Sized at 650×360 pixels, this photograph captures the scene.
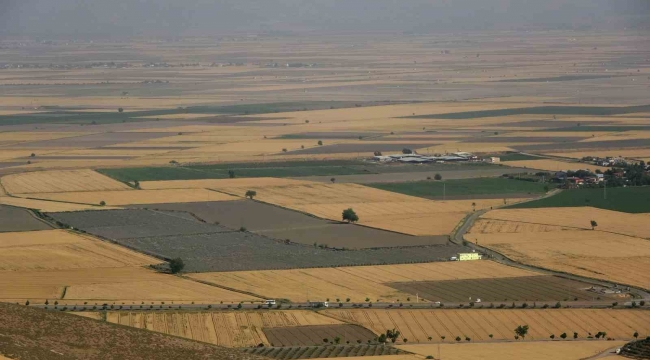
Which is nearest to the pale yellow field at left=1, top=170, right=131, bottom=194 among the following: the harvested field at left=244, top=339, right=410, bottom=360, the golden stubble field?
the golden stubble field

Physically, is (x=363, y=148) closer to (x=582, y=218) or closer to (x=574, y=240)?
(x=582, y=218)

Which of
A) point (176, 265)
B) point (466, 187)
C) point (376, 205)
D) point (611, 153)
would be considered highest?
point (611, 153)

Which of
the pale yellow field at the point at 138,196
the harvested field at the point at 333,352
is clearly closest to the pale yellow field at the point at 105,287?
the harvested field at the point at 333,352

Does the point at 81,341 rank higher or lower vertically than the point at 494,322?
higher

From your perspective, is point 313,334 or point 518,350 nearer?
point 518,350

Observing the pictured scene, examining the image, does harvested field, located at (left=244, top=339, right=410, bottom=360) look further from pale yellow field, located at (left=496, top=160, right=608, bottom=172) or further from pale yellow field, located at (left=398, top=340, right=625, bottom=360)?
pale yellow field, located at (left=496, top=160, right=608, bottom=172)

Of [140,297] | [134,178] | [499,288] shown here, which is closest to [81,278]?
[140,297]

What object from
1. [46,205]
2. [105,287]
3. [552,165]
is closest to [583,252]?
[105,287]
